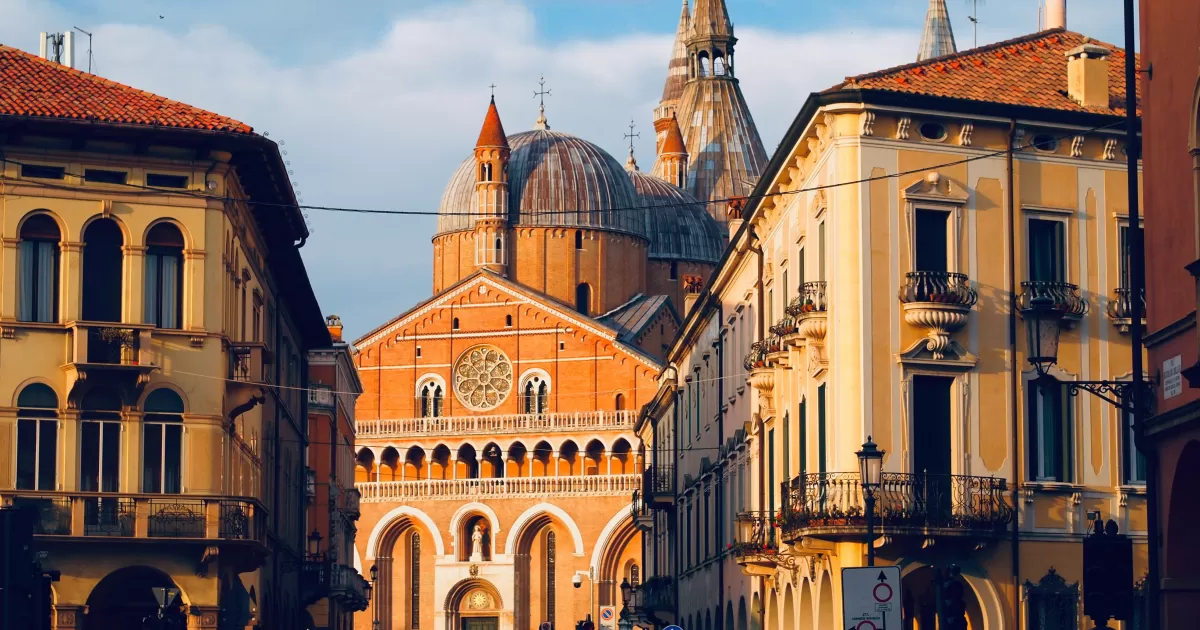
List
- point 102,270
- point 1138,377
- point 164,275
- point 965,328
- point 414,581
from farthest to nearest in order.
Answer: point 414,581, point 164,275, point 102,270, point 965,328, point 1138,377

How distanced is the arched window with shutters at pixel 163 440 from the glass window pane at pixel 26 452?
64.9 inches

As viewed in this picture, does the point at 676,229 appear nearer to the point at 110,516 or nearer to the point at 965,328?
the point at 110,516

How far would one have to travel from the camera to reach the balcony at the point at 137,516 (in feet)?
103

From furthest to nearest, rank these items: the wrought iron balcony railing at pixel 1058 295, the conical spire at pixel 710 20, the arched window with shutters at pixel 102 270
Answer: the conical spire at pixel 710 20, the arched window with shutters at pixel 102 270, the wrought iron balcony railing at pixel 1058 295

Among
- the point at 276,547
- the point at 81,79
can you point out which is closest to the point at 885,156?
the point at 81,79

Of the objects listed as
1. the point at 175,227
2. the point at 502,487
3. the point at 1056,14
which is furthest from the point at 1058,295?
the point at 502,487

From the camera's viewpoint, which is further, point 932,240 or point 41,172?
point 41,172

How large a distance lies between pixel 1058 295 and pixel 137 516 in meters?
14.2

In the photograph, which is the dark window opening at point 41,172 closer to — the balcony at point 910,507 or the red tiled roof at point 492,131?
the balcony at point 910,507

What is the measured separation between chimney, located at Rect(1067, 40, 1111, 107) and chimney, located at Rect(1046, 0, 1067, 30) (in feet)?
15.7

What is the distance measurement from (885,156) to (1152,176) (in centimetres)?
1070

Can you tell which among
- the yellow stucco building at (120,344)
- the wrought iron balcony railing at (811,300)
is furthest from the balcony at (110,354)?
the wrought iron balcony railing at (811,300)

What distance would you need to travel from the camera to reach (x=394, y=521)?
94.1 meters

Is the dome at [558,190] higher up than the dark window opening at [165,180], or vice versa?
the dome at [558,190]
